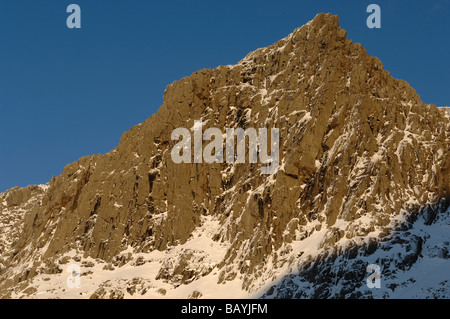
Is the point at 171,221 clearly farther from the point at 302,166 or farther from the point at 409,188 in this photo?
the point at 409,188

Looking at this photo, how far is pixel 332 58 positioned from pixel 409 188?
37272mm

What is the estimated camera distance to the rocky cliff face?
14450 centimetres

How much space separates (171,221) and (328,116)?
3929 cm

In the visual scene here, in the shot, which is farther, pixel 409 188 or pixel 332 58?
pixel 332 58

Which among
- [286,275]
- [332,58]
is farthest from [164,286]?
[332,58]

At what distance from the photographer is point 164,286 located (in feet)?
515

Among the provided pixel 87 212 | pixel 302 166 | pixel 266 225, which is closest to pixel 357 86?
pixel 302 166

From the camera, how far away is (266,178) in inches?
6309

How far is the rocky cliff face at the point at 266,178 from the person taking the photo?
474ft

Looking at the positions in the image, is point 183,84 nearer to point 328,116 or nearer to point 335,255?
point 328,116
